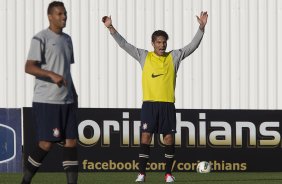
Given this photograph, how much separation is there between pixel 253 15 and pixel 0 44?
13.2 feet

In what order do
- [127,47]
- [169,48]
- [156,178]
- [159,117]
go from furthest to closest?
[169,48] → [156,178] → [159,117] → [127,47]

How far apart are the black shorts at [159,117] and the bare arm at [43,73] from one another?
3549mm

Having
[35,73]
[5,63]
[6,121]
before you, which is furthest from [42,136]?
[5,63]

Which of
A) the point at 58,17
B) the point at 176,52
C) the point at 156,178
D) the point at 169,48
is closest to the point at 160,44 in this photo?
the point at 176,52

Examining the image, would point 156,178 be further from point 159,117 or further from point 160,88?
point 160,88

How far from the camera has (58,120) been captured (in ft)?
36.3

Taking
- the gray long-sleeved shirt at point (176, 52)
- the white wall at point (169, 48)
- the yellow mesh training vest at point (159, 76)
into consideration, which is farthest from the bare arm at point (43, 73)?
the white wall at point (169, 48)

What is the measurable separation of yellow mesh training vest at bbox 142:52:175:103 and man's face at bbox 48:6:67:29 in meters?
3.37

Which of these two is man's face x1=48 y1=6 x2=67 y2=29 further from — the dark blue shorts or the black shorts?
the black shorts

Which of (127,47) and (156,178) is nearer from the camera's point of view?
(127,47)

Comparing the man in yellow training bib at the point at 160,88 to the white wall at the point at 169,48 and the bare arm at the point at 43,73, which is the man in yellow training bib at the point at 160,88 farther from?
the white wall at the point at 169,48

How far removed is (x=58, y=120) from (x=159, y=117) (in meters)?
3.44

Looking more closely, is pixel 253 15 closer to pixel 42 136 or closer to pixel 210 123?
pixel 210 123

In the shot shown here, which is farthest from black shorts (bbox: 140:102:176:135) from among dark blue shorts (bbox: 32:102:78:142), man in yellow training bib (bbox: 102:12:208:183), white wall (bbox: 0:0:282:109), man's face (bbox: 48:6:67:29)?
white wall (bbox: 0:0:282:109)
